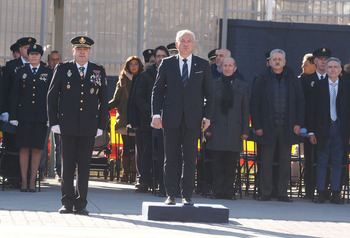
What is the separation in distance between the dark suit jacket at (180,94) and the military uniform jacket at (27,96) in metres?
2.80

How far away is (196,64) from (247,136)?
2984 mm

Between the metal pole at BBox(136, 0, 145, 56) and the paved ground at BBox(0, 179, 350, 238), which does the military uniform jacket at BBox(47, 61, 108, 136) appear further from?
the metal pole at BBox(136, 0, 145, 56)

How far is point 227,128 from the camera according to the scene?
13711 millimetres

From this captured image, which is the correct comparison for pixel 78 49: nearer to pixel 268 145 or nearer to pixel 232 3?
pixel 268 145


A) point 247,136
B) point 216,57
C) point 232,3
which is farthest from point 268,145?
point 232,3

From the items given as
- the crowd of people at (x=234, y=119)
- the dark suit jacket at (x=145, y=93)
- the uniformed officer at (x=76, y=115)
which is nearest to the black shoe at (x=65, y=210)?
the uniformed officer at (x=76, y=115)

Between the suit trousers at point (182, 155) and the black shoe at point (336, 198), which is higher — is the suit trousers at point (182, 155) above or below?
above

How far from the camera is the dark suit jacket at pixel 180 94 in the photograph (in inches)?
430

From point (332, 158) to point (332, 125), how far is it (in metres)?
0.48

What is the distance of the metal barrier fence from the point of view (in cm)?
1717

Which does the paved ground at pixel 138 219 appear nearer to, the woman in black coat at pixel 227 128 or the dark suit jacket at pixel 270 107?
the woman in black coat at pixel 227 128

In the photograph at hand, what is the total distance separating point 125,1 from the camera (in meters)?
17.8

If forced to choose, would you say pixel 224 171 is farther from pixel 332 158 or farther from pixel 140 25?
pixel 140 25

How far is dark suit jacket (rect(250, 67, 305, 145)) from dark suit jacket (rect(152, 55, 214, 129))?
2.85 meters
